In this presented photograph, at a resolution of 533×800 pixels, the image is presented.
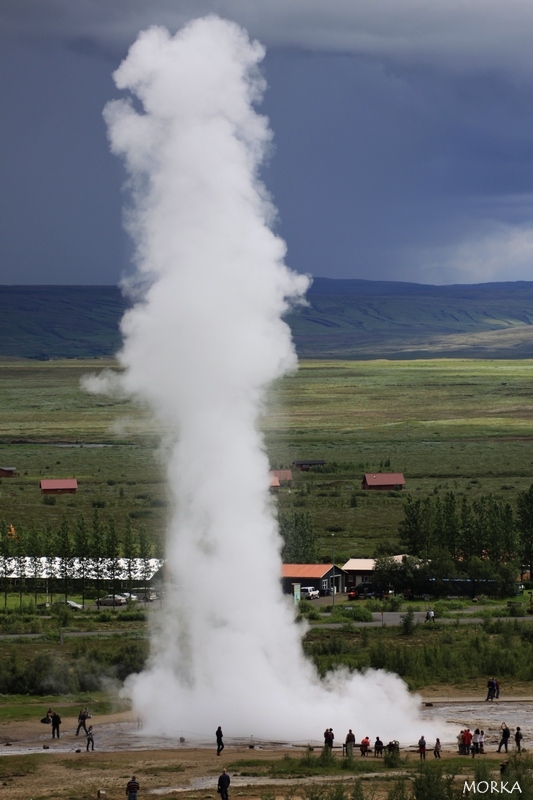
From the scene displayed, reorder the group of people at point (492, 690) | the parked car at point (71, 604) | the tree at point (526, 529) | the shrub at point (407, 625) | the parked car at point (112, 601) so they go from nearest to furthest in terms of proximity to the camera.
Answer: the group of people at point (492, 690) → the shrub at point (407, 625) → the parked car at point (71, 604) → the parked car at point (112, 601) → the tree at point (526, 529)

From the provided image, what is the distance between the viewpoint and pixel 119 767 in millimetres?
37156

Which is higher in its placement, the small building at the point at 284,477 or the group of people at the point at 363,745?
the small building at the point at 284,477

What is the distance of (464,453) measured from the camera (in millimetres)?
147750

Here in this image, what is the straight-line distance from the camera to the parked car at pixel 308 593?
72062 millimetres

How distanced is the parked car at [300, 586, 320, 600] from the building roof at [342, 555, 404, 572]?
3.50 m

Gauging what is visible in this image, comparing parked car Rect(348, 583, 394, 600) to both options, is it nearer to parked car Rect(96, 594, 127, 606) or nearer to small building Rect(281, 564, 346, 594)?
small building Rect(281, 564, 346, 594)

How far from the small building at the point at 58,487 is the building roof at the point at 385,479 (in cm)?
2665

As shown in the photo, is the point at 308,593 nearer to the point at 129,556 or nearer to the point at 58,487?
the point at 129,556

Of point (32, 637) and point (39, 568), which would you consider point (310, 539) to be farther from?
point (32, 637)

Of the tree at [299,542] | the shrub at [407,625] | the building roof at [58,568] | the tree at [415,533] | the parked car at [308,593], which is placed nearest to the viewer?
the shrub at [407,625]

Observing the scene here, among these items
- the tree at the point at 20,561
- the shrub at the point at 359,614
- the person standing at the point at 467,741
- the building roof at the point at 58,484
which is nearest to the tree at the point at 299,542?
the shrub at the point at 359,614

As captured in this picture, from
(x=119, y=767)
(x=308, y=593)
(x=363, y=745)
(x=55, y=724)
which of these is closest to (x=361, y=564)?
(x=308, y=593)

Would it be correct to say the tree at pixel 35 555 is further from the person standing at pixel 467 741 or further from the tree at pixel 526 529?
the person standing at pixel 467 741

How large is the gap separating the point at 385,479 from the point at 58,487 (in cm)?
2947
